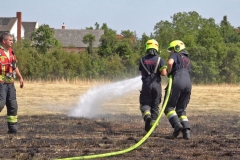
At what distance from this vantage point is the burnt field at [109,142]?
7080mm

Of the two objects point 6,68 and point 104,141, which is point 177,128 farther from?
point 6,68

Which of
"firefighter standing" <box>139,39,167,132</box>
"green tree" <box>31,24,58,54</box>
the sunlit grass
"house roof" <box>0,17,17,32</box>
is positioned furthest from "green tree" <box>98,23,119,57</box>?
"firefighter standing" <box>139,39,167,132</box>

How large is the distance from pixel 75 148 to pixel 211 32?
134ft

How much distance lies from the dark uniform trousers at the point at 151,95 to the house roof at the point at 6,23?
70.6 metres

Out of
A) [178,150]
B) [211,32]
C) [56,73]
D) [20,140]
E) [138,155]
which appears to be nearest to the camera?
[138,155]

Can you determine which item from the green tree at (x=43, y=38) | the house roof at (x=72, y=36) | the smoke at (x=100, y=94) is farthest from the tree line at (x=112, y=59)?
the house roof at (x=72, y=36)

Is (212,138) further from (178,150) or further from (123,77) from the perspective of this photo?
(123,77)

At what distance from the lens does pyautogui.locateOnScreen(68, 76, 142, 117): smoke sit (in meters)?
13.4

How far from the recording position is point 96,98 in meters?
14.2

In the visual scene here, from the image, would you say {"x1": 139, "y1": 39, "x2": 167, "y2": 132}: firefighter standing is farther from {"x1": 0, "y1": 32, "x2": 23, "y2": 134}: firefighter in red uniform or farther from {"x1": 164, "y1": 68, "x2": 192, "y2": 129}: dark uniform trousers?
{"x1": 0, "y1": 32, "x2": 23, "y2": 134}: firefighter in red uniform

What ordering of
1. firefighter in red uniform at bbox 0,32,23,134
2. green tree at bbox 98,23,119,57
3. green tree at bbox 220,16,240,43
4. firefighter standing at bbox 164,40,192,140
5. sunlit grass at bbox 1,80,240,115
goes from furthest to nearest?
green tree at bbox 220,16,240,43 < green tree at bbox 98,23,119,57 < sunlit grass at bbox 1,80,240,115 < firefighter in red uniform at bbox 0,32,23,134 < firefighter standing at bbox 164,40,192,140

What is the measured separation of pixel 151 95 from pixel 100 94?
4.52 m

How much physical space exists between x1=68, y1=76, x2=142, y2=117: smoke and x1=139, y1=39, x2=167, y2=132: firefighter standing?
11.5ft

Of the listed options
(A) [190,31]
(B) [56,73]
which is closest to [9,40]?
(B) [56,73]
